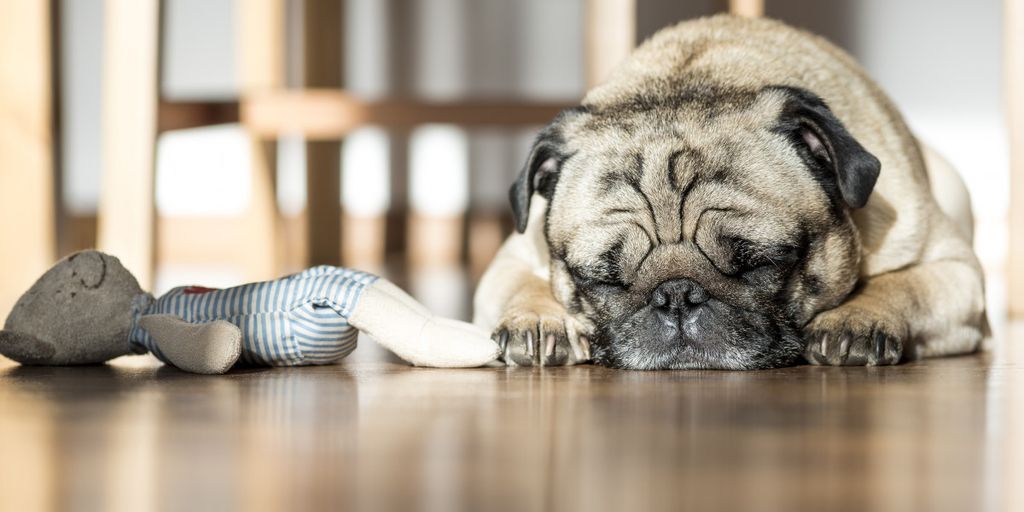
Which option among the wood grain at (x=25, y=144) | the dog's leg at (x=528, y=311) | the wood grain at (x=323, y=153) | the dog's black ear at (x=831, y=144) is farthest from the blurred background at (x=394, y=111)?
the dog's black ear at (x=831, y=144)

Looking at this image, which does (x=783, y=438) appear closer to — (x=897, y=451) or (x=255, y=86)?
(x=897, y=451)

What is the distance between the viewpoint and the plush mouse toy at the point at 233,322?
1.40 metres

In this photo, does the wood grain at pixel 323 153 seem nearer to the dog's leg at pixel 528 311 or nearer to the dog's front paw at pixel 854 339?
the dog's leg at pixel 528 311

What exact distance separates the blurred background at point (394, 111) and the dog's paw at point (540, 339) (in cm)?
82

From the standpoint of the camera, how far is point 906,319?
5.13ft

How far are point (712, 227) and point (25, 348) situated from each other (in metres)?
0.81

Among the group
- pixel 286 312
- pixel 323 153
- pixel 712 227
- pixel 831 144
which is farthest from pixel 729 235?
pixel 323 153

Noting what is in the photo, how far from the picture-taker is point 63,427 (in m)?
1.03

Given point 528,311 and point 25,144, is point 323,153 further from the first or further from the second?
point 528,311

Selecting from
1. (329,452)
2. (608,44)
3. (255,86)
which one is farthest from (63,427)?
(255,86)

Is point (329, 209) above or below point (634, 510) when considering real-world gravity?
above

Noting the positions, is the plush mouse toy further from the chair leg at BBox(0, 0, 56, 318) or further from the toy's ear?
the chair leg at BBox(0, 0, 56, 318)

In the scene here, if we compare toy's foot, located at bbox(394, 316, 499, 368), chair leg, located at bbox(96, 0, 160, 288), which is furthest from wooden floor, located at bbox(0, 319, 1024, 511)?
chair leg, located at bbox(96, 0, 160, 288)

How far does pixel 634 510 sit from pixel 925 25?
375 cm
